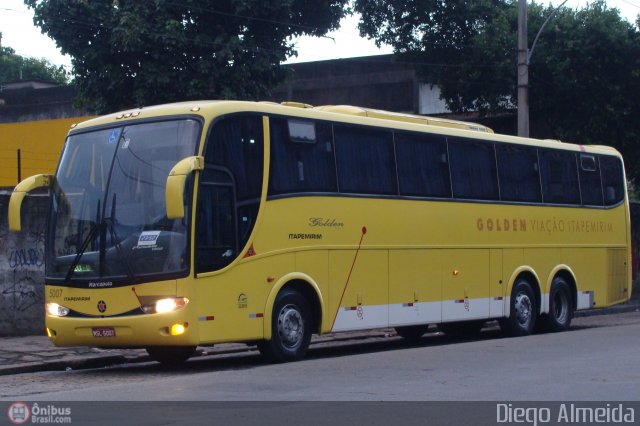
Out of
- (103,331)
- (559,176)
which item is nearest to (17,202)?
(103,331)

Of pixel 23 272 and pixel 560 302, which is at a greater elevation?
pixel 23 272

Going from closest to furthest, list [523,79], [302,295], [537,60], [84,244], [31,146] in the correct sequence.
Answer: [84,244], [302,295], [523,79], [537,60], [31,146]

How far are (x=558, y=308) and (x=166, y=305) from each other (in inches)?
413

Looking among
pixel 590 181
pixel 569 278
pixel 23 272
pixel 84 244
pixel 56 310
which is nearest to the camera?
pixel 84 244

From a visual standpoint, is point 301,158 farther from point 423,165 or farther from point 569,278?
point 569,278

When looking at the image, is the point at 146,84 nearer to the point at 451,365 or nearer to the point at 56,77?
the point at 451,365

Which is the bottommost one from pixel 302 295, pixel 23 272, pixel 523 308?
pixel 523 308

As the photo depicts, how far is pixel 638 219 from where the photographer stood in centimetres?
3288

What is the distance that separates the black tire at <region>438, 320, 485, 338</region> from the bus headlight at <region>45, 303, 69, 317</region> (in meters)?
8.67

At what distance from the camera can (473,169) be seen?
1884 cm

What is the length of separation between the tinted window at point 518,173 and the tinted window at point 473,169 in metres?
0.27

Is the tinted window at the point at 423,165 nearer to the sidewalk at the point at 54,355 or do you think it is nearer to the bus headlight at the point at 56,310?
the sidewalk at the point at 54,355

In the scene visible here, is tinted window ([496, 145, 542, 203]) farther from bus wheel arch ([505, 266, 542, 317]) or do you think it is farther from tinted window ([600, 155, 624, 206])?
tinted window ([600, 155, 624, 206])
